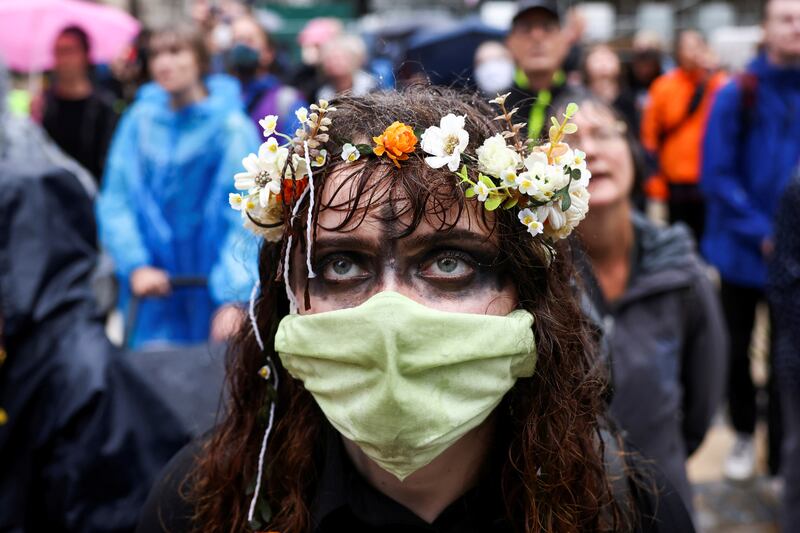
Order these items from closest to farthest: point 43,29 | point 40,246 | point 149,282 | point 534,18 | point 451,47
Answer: point 40,246 → point 149,282 → point 534,18 → point 451,47 → point 43,29

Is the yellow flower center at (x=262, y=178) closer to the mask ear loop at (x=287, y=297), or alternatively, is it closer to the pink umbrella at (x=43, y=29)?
the mask ear loop at (x=287, y=297)

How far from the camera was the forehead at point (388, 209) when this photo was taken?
1.81 meters

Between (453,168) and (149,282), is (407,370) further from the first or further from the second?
(149,282)

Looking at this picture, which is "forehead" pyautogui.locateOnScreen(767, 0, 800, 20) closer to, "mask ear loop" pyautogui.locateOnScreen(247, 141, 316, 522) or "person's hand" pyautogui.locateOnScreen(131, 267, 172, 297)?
"person's hand" pyautogui.locateOnScreen(131, 267, 172, 297)

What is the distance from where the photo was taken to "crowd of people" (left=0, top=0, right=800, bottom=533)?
5.99 ft

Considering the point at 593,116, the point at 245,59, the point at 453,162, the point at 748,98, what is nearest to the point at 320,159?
the point at 453,162

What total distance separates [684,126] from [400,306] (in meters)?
6.30

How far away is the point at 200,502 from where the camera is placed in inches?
80.8

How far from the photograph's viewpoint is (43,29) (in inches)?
309

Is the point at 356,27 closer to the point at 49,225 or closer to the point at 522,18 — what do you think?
the point at 522,18

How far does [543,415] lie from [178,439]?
1534 millimetres

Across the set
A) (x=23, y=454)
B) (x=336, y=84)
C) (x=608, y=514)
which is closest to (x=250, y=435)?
(x=608, y=514)

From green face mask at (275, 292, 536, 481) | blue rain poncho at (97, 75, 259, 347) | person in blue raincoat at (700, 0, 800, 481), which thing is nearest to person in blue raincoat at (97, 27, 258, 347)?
blue rain poncho at (97, 75, 259, 347)

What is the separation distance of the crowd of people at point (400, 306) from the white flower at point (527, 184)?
0.02 m
